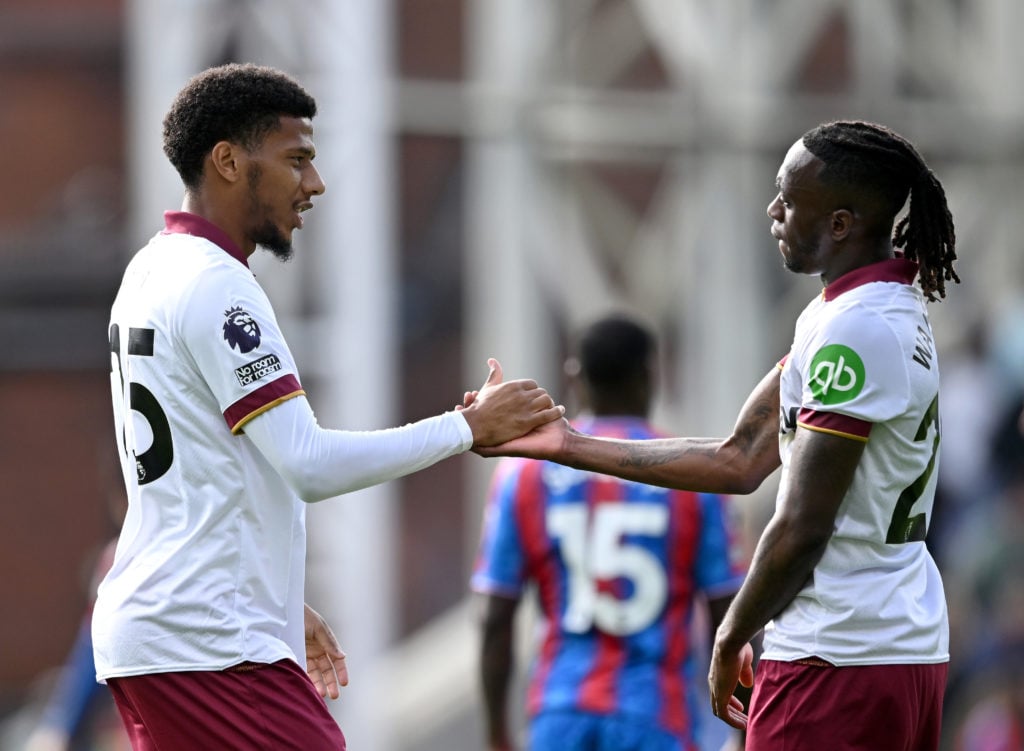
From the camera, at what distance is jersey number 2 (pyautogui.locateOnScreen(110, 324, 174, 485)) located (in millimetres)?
4035

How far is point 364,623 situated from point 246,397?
24.0 ft

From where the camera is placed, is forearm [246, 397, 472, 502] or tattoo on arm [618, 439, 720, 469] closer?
forearm [246, 397, 472, 502]

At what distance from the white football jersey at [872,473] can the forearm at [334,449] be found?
0.81 meters

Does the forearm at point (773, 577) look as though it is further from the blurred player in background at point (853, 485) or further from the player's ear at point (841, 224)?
the player's ear at point (841, 224)

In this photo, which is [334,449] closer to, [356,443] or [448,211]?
[356,443]

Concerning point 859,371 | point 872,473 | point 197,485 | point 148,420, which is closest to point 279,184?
point 148,420

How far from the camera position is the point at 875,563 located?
402cm

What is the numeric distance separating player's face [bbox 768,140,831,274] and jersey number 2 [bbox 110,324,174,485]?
142 centimetres

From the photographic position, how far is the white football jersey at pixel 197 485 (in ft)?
13.1

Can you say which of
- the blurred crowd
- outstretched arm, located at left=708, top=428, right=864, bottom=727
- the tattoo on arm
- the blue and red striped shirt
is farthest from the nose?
the blurred crowd

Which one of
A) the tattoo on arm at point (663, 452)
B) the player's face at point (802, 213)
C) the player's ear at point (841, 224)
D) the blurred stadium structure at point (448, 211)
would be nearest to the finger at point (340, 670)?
the tattoo on arm at point (663, 452)

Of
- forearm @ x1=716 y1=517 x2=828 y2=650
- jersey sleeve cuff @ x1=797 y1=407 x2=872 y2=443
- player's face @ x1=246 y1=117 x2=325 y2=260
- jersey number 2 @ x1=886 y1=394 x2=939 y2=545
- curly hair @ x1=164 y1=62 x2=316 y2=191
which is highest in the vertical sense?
curly hair @ x1=164 y1=62 x2=316 y2=191

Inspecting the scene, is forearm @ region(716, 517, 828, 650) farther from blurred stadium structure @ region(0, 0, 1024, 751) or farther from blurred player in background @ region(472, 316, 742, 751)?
blurred stadium structure @ region(0, 0, 1024, 751)

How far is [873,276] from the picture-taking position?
409 centimetres
